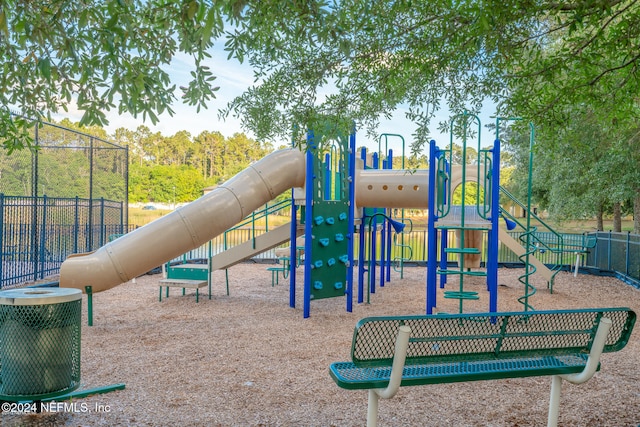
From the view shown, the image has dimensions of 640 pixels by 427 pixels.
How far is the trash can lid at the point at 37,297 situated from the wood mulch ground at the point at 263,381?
873 mm

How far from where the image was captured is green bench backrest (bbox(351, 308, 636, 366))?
121 inches

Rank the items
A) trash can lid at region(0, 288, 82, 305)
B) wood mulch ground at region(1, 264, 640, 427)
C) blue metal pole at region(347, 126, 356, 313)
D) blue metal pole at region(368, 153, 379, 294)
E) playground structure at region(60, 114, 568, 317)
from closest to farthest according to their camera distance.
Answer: trash can lid at region(0, 288, 82, 305), wood mulch ground at region(1, 264, 640, 427), playground structure at region(60, 114, 568, 317), blue metal pole at region(347, 126, 356, 313), blue metal pole at region(368, 153, 379, 294)

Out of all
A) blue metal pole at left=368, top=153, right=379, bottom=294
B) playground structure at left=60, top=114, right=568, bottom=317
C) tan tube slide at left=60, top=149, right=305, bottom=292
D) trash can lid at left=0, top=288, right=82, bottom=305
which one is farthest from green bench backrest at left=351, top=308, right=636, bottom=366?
blue metal pole at left=368, top=153, right=379, bottom=294

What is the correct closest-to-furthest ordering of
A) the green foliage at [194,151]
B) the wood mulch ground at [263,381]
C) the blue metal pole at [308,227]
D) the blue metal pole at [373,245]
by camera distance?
the wood mulch ground at [263,381]
the blue metal pole at [308,227]
the blue metal pole at [373,245]
the green foliage at [194,151]

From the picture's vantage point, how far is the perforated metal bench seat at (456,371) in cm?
305

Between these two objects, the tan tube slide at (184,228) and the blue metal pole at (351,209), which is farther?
the blue metal pole at (351,209)

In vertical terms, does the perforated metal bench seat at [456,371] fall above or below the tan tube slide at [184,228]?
below

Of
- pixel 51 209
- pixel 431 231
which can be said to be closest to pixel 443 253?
pixel 431 231

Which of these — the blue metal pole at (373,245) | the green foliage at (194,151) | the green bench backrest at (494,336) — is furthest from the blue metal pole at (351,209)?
the green foliage at (194,151)

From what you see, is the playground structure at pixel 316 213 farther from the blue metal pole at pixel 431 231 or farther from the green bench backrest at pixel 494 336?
the green bench backrest at pixel 494 336

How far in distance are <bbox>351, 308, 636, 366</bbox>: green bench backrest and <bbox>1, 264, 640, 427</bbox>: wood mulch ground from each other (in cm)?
102

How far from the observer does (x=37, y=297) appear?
3.96m

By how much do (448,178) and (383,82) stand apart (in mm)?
3980

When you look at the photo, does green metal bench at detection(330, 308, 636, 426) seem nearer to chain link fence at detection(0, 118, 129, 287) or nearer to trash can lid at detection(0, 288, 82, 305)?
trash can lid at detection(0, 288, 82, 305)
